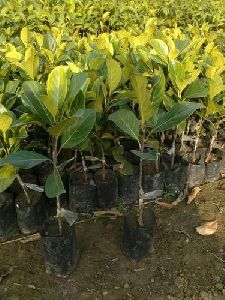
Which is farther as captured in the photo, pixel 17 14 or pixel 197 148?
pixel 17 14

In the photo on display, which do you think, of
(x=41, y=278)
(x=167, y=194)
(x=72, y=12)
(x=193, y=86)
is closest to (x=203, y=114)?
(x=193, y=86)

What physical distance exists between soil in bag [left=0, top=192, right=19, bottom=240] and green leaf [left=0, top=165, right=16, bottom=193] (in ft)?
1.23

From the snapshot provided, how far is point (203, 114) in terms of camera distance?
2820mm

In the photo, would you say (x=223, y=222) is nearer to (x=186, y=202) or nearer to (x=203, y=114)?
(x=186, y=202)

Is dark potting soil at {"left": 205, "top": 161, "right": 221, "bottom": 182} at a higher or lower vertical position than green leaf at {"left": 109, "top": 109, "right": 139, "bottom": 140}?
lower

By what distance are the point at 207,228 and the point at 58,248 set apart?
3.41 ft

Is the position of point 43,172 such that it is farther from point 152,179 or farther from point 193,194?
point 193,194

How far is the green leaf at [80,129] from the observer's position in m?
2.03

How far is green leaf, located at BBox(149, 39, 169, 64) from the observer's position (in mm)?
2715

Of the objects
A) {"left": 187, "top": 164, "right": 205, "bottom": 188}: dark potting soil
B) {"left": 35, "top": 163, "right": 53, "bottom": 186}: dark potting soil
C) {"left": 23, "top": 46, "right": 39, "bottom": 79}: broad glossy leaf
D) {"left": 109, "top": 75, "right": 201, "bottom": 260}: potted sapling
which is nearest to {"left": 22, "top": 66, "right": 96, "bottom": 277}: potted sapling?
{"left": 109, "top": 75, "right": 201, "bottom": 260}: potted sapling

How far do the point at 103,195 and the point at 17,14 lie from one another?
3000 mm

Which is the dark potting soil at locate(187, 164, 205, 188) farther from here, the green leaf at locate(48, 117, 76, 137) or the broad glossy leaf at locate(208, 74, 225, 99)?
the green leaf at locate(48, 117, 76, 137)

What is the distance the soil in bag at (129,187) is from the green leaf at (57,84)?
3.42 feet

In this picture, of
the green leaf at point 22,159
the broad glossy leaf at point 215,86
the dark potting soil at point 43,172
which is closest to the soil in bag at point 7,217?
the dark potting soil at point 43,172
